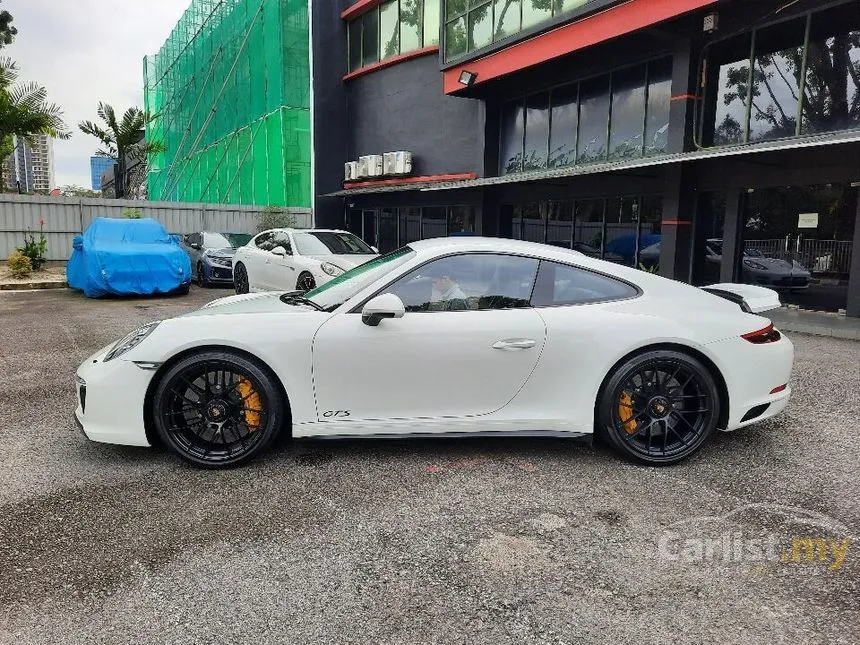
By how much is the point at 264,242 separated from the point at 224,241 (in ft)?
15.1

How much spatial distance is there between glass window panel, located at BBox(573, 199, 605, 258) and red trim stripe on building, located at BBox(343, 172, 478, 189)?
12.6 feet

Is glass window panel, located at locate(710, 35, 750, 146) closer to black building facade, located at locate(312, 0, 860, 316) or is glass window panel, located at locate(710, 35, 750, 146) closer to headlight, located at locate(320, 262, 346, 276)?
black building facade, located at locate(312, 0, 860, 316)

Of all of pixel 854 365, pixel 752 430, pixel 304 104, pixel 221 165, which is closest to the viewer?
pixel 752 430

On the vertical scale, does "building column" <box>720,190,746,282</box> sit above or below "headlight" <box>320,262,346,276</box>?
above

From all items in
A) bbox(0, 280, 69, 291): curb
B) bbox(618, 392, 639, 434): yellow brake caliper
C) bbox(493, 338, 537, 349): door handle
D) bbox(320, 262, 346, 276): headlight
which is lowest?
bbox(0, 280, 69, 291): curb

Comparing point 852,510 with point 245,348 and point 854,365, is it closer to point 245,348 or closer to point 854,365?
point 245,348

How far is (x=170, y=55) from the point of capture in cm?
3944

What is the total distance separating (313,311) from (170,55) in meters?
42.5

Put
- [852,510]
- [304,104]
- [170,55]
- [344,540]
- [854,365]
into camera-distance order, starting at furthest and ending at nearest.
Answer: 1. [170,55]
2. [304,104]
3. [854,365]
4. [852,510]
5. [344,540]

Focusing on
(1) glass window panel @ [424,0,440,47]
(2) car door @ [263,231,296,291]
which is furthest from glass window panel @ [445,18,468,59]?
(2) car door @ [263,231,296,291]

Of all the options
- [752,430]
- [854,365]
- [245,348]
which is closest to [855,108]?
[854,365]

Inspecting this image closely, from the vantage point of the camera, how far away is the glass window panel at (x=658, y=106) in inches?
520

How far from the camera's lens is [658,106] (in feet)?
44.2

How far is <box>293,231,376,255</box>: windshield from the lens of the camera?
11011mm
